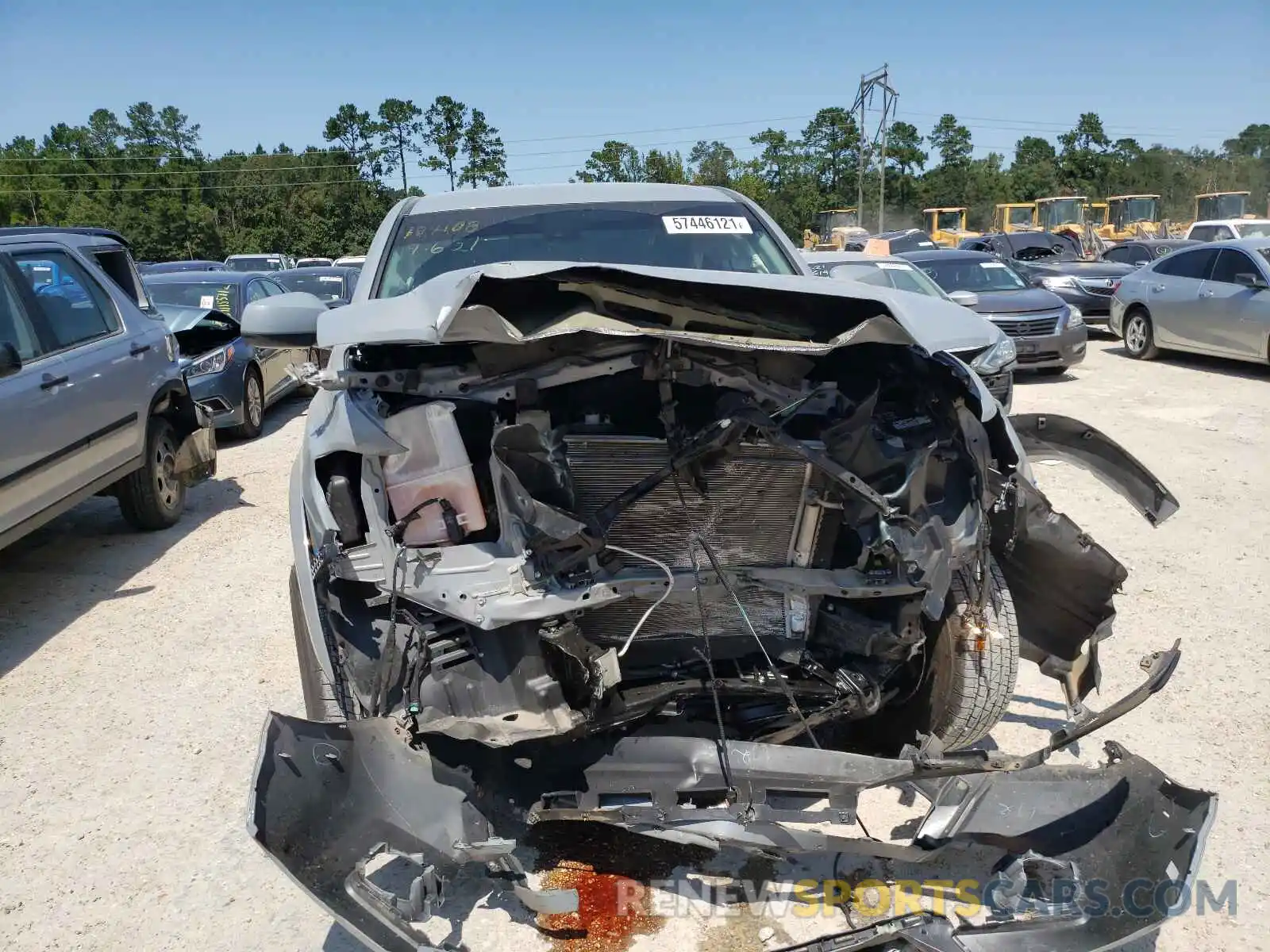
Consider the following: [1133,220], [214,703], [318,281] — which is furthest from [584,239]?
[1133,220]

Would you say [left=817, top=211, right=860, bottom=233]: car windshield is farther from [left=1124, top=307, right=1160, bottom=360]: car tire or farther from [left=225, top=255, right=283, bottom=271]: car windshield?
[left=1124, top=307, right=1160, bottom=360]: car tire

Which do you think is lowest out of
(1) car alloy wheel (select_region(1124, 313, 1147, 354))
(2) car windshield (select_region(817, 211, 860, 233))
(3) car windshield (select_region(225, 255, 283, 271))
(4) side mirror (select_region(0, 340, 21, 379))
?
(1) car alloy wheel (select_region(1124, 313, 1147, 354))

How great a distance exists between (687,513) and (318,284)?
486 inches

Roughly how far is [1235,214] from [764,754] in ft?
111

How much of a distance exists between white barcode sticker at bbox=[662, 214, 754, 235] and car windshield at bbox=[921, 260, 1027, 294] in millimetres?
8505

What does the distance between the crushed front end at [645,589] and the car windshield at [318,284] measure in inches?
436

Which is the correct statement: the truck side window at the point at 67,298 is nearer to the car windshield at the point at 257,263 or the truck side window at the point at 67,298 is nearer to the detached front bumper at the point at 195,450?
the detached front bumper at the point at 195,450

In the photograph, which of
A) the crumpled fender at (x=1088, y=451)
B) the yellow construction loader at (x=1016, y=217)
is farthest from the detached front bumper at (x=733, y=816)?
the yellow construction loader at (x=1016, y=217)

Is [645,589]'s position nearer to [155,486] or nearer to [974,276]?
[155,486]

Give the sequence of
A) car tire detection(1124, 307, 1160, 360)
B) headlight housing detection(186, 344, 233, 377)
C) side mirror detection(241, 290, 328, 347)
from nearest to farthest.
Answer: side mirror detection(241, 290, 328, 347) → headlight housing detection(186, 344, 233, 377) → car tire detection(1124, 307, 1160, 360)

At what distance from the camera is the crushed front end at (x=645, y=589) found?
2.29 metres

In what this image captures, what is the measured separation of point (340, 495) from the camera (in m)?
2.48

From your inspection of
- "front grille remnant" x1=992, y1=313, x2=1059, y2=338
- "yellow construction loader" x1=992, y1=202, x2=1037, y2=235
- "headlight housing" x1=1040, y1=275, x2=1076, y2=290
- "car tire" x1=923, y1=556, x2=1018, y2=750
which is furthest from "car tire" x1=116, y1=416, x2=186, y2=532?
"yellow construction loader" x1=992, y1=202, x2=1037, y2=235

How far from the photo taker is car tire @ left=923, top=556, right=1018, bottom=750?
280cm
